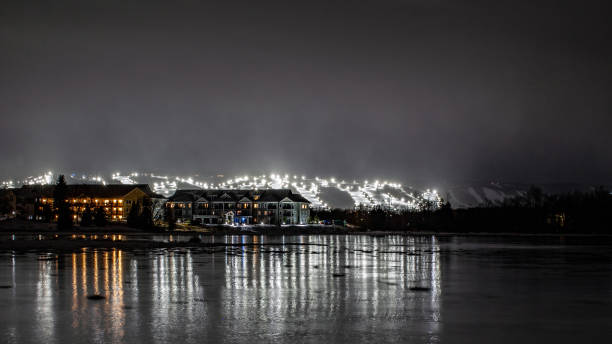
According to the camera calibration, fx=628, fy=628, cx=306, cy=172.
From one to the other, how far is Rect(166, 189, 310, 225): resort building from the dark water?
137 m

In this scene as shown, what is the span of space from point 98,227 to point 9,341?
110 metres

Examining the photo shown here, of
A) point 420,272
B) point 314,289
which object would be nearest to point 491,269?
point 420,272

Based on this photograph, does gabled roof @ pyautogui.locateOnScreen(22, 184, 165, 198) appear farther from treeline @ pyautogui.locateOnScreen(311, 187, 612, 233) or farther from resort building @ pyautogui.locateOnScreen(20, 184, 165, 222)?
treeline @ pyautogui.locateOnScreen(311, 187, 612, 233)

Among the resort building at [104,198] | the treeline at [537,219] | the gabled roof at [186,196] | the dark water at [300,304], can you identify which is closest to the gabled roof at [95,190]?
the resort building at [104,198]

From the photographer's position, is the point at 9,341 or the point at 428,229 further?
the point at 428,229

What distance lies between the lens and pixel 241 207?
17275 centimetres

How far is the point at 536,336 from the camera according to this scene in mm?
14867

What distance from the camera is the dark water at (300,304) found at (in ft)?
48.6

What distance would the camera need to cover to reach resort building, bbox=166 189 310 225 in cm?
17075

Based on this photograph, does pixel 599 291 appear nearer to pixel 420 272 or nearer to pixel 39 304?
pixel 420 272

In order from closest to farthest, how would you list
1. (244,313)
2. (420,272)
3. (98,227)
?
(244,313) < (420,272) < (98,227)

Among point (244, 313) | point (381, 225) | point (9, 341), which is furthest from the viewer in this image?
point (381, 225)

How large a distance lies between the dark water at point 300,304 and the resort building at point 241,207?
137 m

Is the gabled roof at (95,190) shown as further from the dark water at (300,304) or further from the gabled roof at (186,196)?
the dark water at (300,304)
